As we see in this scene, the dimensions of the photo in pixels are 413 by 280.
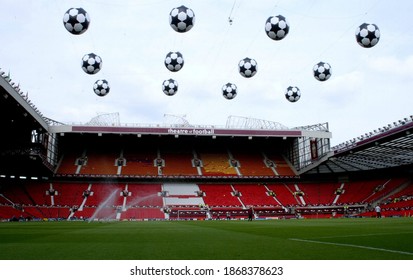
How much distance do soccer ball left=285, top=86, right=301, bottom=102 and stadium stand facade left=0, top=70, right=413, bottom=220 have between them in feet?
60.9

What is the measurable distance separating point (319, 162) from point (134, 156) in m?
24.1

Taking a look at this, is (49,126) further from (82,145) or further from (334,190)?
(334,190)

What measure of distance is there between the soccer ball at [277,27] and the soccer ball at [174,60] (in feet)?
13.2

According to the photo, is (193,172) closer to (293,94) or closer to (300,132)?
(300,132)

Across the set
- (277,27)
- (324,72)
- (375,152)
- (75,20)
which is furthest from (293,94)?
(375,152)

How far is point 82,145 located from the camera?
4988 centimetres

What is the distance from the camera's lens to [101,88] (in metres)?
17.5

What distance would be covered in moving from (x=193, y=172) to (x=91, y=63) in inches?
1362

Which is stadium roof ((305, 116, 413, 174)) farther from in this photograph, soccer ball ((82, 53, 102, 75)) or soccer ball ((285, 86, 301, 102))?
soccer ball ((82, 53, 102, 75))

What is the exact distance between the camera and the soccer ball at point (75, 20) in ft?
36.8

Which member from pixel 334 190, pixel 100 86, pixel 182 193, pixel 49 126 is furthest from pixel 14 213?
pixel 334 190

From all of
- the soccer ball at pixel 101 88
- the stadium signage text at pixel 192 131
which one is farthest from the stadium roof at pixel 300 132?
the soccer ball at pixel 101 88

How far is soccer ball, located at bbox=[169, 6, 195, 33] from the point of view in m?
11.2

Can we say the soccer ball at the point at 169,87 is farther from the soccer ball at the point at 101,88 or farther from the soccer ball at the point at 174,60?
the soccer ball at the point at 174,60
